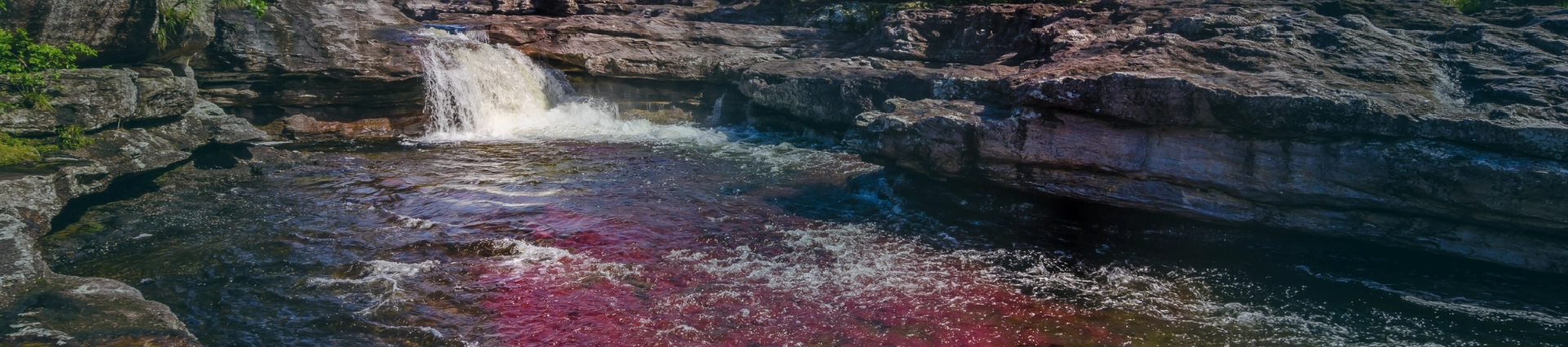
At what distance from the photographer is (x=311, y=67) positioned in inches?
551

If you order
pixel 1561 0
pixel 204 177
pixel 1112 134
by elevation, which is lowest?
pixel 204 177

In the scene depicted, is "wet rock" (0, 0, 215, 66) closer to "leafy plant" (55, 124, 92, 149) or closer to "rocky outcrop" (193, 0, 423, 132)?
"leafy plant" (55, 124, 92, 149)

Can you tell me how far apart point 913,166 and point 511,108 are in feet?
32.6

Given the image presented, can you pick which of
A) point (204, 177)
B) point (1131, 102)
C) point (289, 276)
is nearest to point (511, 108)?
point (204, 177)

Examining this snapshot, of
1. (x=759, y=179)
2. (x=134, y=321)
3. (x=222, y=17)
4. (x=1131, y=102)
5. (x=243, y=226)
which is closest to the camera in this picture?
(x=134, y=321)

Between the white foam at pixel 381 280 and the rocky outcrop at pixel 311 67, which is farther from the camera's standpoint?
the rocky outcrop at pixel 311 67

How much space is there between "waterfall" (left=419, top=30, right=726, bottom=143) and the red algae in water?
24.0 feet

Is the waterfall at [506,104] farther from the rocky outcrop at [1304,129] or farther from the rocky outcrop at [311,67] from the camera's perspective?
the rocky outcrop at [1304,129]

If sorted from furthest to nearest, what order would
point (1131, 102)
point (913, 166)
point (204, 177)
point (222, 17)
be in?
point (222, 17), point (204, 177), point (913, 166), point (1131, 102)

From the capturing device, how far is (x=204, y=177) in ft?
36.6

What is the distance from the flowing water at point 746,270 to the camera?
6770 millimetres

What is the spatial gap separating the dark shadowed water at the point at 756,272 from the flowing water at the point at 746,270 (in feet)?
0.09

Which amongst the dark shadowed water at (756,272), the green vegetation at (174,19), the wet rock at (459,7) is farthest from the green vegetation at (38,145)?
the wet rock at (459,7)

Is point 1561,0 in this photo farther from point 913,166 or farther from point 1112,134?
point 913,166
